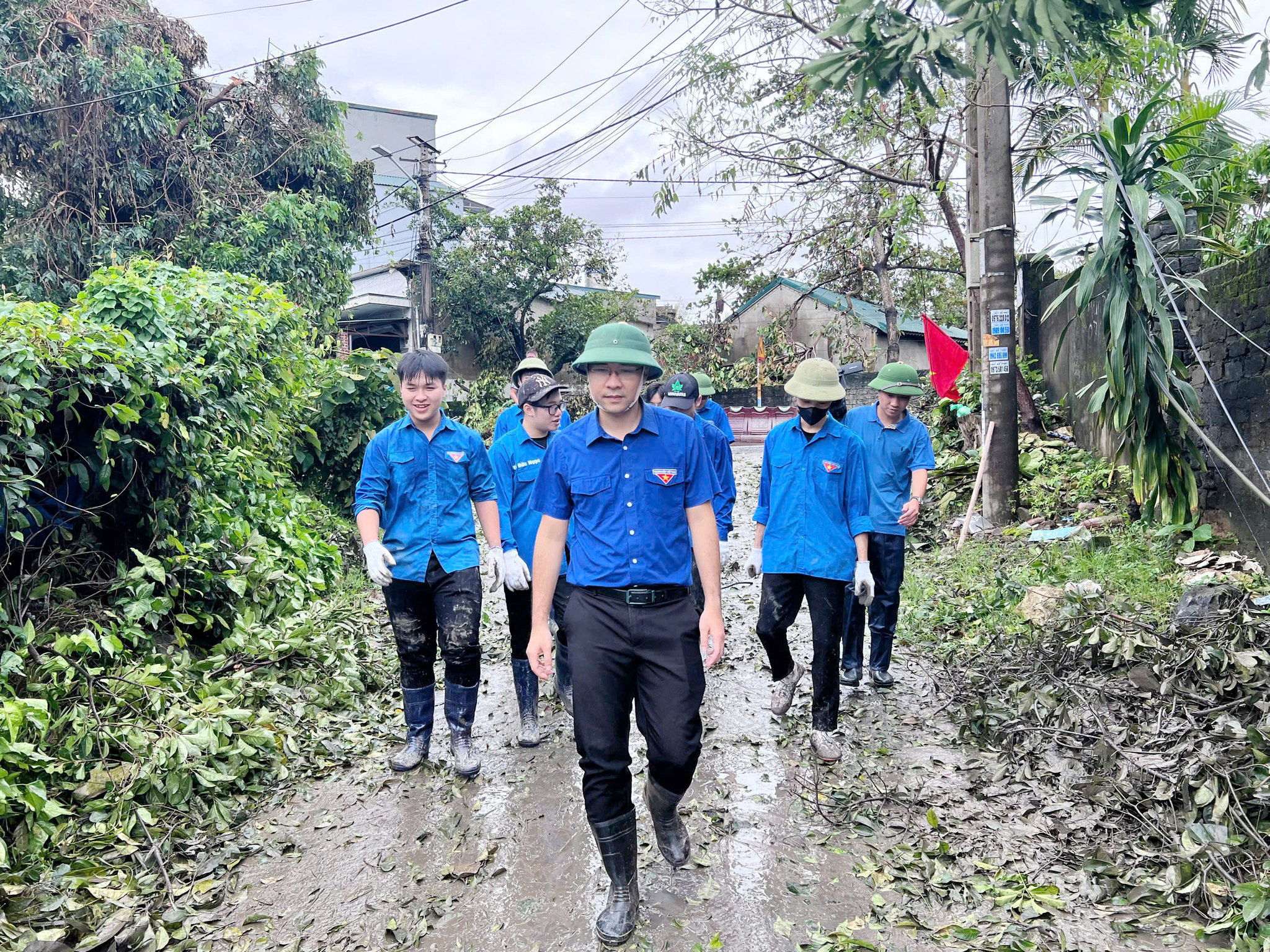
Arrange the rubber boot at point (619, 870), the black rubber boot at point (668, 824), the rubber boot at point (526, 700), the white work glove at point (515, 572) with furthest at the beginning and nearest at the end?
the rubber boot at point (526, 700) < the white work glove at point (515, 572) < the black rubber boot at point (668, 824) < the rubber boot at point (619, 870)

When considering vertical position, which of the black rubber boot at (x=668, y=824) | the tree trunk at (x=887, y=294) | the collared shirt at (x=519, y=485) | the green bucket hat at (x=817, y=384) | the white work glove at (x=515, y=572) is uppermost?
the tree trunk at (x=887, y=294)

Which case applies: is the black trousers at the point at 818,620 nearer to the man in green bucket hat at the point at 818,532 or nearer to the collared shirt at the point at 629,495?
the man in green bucket hat at the point at 818,532

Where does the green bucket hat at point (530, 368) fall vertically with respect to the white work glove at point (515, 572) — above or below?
above

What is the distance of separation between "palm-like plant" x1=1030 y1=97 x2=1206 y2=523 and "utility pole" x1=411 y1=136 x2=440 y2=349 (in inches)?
763

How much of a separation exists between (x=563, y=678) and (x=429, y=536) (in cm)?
156

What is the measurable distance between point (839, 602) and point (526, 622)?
1.82 metres

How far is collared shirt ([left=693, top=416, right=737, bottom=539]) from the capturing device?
16.7 feet

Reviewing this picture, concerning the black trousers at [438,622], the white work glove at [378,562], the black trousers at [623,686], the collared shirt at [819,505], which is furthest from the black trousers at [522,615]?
the black trousers at [623,686]

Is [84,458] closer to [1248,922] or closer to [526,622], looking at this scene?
[526,622]

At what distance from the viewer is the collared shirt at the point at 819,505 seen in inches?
192

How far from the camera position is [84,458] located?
4957mm

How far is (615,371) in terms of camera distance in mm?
3418

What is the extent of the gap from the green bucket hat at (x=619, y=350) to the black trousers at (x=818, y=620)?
74.4 inches

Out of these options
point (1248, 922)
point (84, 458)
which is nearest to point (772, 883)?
point (1248, 922)
